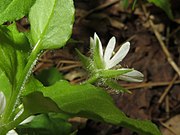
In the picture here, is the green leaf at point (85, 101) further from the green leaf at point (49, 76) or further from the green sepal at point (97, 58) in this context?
the green leaf at point (49, 76)

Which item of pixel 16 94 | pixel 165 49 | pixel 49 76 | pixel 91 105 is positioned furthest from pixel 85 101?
pixel 165 49

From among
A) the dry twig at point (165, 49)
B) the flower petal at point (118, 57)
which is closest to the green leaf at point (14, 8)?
the flower petal at point (118, 57)

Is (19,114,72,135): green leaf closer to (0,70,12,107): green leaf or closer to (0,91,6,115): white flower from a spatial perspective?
(0,70,12,107): green leaf

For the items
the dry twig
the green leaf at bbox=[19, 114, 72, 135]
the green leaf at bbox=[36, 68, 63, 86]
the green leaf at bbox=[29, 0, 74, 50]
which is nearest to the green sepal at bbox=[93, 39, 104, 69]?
the green leaf at bbox=[29, 0, 74, 50]

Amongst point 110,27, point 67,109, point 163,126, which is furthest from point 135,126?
point 110,27

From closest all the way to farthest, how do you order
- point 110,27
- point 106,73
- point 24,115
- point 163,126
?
point 24,115 → point 106,73 → point 163,126 → point 110,27

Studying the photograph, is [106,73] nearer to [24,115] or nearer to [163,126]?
[24,115]
